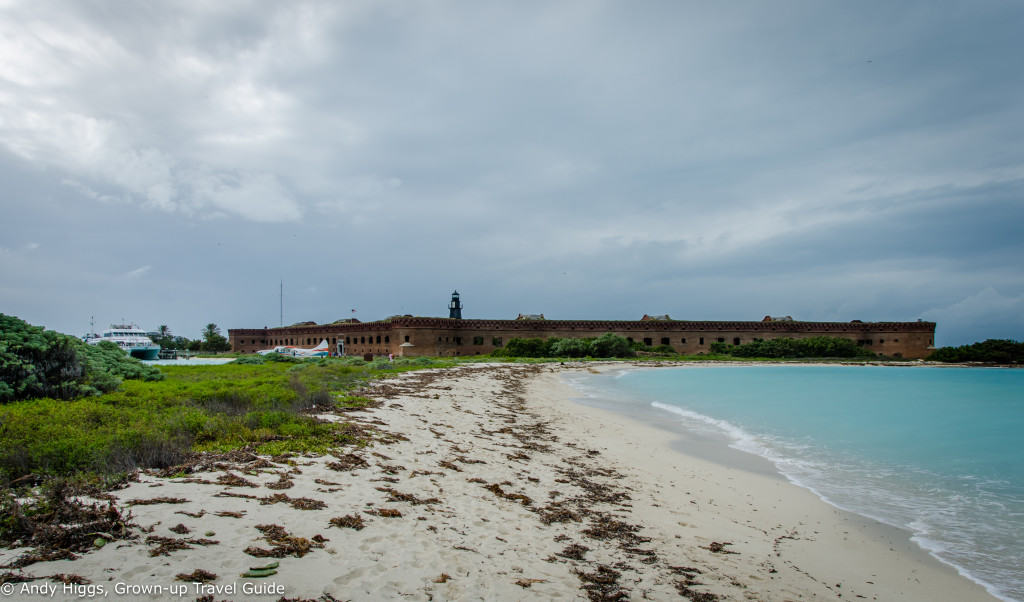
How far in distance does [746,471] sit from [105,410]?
10758 mm

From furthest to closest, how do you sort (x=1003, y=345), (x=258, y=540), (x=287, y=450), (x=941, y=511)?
(x=1003, y=345), (x=941, y=511), (x=287, y=450), (x=258, y=540)

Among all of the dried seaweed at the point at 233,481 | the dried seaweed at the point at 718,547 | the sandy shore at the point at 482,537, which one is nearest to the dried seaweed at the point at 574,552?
the sandy shore at the point at 482,537

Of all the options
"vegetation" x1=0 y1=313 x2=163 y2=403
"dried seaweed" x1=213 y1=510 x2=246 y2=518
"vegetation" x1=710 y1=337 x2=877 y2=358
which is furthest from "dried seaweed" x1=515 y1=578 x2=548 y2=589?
"vegetation" x1=710 y1=337 x2=877 y2=358

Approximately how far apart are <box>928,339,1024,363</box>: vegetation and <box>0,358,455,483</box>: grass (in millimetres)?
75301

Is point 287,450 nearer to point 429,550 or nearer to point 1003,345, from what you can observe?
point 429,550

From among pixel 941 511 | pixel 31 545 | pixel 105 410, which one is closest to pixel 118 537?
pixel 31 545

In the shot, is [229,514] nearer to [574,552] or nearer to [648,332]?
[574,552]

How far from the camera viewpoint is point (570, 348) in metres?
56.8

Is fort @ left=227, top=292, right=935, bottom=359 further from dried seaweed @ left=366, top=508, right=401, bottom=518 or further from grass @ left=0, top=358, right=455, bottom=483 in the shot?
dried seaweed @ left=366, top=508, right=401, bottom=518

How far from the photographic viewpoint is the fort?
189ft

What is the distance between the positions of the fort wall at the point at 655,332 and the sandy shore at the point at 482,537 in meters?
49.2

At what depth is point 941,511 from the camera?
7180 millimetres

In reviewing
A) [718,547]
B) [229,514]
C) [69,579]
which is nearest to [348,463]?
[229,514]

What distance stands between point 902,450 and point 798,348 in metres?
57.8
